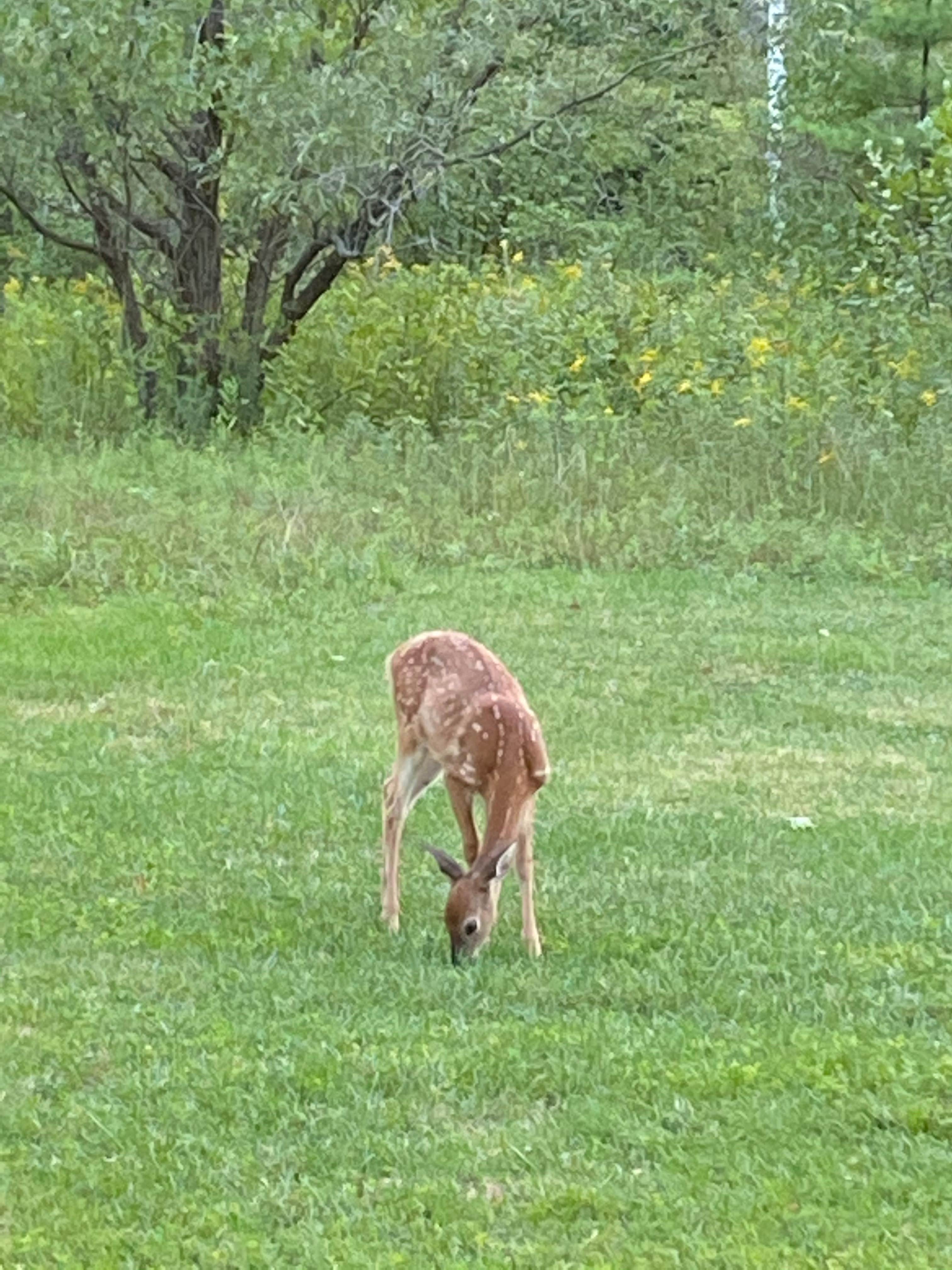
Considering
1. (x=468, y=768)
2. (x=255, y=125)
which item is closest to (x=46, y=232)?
(x=255, y=125)

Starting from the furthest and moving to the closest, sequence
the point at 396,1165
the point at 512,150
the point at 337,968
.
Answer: the point at 512,150 < the point at 337,968 < the point at 396,1165

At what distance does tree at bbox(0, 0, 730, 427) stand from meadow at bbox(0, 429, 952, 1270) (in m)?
3.63

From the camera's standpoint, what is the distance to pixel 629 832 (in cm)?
832

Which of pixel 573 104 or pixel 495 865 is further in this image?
pixel 573 104

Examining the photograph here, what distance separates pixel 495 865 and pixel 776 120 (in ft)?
79.0

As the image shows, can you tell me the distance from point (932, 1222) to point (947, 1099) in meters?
0.71

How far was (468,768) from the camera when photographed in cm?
700

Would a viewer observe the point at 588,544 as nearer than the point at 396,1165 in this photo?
No

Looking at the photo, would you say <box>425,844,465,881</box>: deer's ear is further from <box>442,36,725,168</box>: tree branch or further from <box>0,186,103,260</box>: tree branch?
<box>0,186,103,260</box>: tree branch

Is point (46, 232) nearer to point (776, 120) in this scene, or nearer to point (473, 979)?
point (776, 120)

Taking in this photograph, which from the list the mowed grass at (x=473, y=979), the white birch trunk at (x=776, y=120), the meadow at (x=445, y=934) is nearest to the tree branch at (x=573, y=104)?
the meadow at (x=445, y=934)

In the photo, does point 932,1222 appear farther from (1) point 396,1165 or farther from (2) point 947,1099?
(1) point 396,1165

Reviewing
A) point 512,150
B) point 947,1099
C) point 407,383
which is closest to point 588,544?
point 407,383

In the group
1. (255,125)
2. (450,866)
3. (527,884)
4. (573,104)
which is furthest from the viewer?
(573,104)
